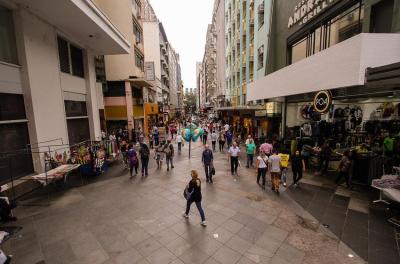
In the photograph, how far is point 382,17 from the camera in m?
6.87

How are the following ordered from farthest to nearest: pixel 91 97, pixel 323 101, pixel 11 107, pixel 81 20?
pixel 91 97, pixel 81 20, pixel 11 107, pixel 323 101

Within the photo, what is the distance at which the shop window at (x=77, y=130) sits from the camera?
461 inches

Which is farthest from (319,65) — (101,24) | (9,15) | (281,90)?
(9,15)

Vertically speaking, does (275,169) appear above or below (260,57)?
below

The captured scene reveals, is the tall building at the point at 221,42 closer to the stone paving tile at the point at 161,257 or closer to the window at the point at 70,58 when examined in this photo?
the window at the point at 70,58

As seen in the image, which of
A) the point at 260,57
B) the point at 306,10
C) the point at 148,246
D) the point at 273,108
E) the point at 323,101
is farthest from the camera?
the point at 260,57

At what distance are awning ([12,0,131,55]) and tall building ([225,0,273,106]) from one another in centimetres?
1191

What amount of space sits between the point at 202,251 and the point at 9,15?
1158 cm

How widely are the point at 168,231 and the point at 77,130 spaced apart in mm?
10447

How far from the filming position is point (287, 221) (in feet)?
19.3

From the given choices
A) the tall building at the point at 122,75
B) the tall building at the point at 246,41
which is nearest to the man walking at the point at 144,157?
the tall building at the point at 122,75

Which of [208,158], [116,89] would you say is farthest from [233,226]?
[116,89]

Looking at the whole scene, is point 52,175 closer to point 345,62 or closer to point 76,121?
point 76,121

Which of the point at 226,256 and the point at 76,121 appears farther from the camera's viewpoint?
the point at 76,121
